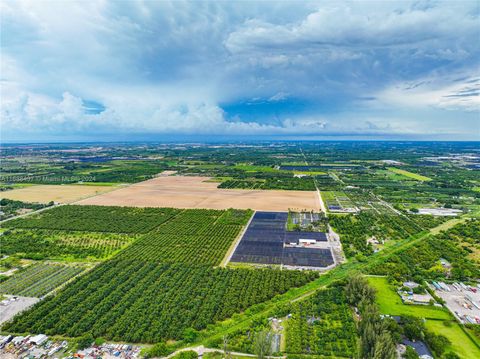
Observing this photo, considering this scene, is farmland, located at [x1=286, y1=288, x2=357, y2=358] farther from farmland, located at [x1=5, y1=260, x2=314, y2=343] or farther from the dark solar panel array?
the dark solar panel array

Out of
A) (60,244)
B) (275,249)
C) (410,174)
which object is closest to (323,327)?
(275,249)

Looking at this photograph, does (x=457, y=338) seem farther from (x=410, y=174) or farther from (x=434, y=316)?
(x=410, y=174)

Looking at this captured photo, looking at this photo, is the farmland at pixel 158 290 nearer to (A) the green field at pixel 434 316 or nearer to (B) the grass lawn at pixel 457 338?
(A) the green field at pixel 434 316

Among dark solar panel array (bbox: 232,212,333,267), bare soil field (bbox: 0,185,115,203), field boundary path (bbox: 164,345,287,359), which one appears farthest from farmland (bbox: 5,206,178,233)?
field boundary path (bbox: 164,345,287,359)

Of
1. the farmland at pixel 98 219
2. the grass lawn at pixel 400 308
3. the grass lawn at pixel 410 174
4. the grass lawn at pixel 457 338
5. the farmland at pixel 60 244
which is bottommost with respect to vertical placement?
the grass lawn at pixel 457 338

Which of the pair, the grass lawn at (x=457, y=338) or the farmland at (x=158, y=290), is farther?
the farmland at (x=158, y=290)

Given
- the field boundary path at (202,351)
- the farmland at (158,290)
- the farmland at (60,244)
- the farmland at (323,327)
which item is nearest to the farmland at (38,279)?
the farmland at (158,290)

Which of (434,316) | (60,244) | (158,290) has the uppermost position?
(60,244)

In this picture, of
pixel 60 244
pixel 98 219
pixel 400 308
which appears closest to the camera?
pixel 400 308
